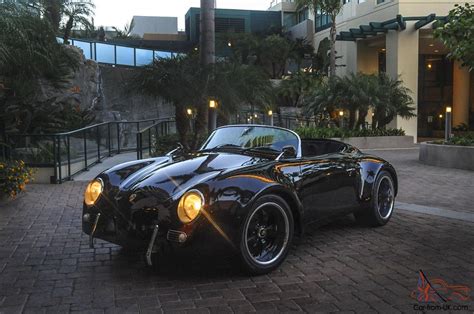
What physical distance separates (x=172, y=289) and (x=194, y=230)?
538 mm

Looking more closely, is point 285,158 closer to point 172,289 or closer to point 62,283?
Answer: point 172,289

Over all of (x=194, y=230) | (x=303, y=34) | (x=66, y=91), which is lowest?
(x=194, y=230)

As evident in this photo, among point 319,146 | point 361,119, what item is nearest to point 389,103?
point 361,119

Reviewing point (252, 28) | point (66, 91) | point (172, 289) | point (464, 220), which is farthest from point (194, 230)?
point (252, 28)

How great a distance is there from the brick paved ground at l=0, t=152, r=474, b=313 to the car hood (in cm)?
63

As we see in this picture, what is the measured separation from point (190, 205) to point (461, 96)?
109ft

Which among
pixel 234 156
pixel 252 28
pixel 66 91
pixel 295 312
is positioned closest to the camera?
pixel 295 312

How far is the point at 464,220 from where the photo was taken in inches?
271

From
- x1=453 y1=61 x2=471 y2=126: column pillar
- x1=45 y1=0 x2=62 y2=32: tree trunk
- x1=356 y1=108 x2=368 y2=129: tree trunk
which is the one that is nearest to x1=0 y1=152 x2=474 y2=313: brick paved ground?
x1=45 y1=0 x2=62 y2=32: tree trunk

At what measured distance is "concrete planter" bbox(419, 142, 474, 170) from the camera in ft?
43.2

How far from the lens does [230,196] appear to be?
14.2 feet

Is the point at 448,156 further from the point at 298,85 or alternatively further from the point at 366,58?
the point at 298,85

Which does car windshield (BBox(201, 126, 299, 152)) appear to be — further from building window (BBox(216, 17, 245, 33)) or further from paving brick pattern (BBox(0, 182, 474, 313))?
building window (BBox(216, 17, 245, 33))

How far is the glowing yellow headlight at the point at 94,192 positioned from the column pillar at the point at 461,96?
32591mm
